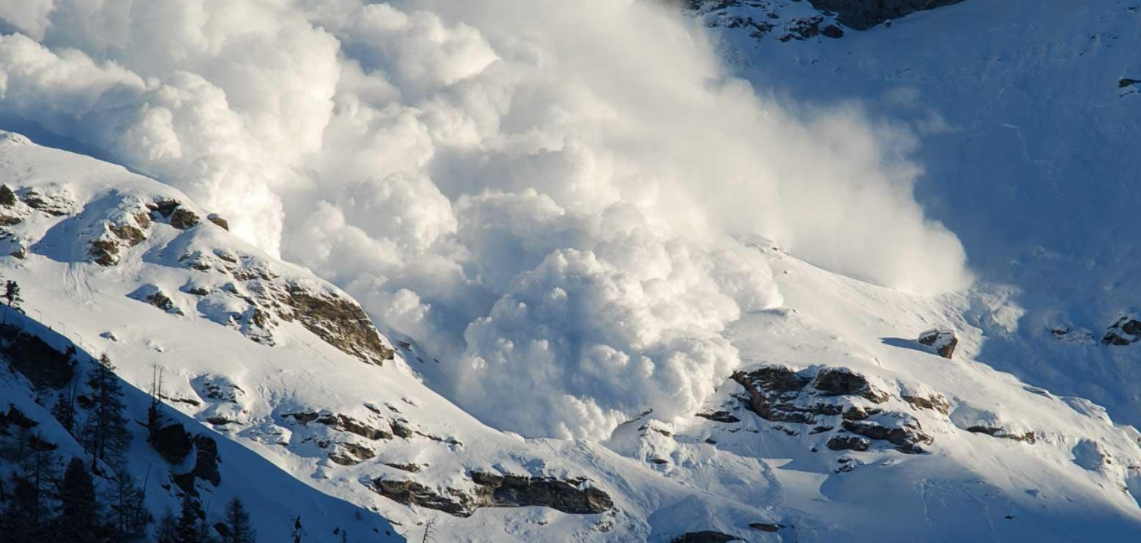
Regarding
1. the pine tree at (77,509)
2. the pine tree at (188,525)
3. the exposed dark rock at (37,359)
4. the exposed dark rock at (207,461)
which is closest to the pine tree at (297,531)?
the exposed dark rock at (207,461)

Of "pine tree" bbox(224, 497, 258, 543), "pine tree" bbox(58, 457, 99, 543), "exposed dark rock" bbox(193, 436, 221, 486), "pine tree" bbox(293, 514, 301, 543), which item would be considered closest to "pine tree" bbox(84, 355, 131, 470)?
"exposed dark rock" bbox(193, 436, 221, 486)

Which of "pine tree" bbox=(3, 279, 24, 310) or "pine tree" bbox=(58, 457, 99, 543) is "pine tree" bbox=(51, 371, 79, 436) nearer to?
"pine tree" bbox=(58, 457, 99, 543)

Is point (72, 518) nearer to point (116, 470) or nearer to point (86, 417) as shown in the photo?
point (116, 470)

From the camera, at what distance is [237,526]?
14725 centimetres

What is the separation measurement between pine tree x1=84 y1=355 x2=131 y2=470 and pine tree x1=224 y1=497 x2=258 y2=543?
36.9ft

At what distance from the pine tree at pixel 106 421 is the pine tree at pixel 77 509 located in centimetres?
1184

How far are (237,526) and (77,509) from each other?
68.9ft

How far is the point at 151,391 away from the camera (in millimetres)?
196250

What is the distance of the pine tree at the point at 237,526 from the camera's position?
147m

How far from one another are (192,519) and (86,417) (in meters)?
17.6

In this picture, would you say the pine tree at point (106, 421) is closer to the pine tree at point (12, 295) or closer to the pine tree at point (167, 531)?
the pine tree at point (167, 531)

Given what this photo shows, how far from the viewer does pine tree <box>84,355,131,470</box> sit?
147 metres

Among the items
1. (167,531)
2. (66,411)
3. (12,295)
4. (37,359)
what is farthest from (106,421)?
(12,295)

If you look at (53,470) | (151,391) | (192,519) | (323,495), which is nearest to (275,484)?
(323,495)
